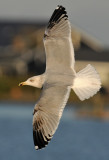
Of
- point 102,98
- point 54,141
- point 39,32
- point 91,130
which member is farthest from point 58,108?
point 39,32

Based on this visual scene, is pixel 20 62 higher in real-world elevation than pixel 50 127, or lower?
lower

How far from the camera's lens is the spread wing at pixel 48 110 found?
A: 7.30m

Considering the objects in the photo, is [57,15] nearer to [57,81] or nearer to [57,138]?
[57,81]

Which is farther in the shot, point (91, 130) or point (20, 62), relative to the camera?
point (20, 62)

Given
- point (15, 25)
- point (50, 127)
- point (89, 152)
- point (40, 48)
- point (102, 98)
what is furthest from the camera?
point (15, 25)

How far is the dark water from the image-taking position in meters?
19.5

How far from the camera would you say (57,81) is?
24.7 ft

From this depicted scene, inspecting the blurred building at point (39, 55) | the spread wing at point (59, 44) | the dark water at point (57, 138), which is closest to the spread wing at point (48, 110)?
the spread wing at point (59, 44)

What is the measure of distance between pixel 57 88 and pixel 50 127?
44cm

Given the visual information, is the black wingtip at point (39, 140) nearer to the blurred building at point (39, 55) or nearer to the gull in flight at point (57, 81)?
the gull in flight at point (57, 81)

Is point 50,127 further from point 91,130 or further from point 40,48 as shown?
point 40,48

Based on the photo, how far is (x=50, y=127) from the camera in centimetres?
728

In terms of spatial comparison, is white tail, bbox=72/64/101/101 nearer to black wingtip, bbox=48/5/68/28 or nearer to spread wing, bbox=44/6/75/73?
spread wing, bbox=44/6/75/73

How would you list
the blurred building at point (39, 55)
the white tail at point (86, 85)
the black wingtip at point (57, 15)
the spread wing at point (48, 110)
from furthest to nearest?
the blurred building at point (39, 55), the black wingtip at point (57, 15), the white tail at point (86, 85), the spread wing at point (48, 110)
